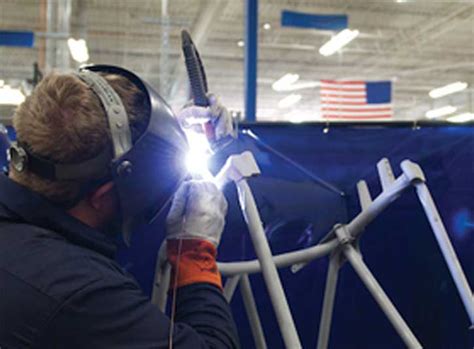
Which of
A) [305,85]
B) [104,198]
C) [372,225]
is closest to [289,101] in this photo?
[305,85]

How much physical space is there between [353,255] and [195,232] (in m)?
0.55

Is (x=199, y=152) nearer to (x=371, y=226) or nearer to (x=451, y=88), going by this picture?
(x=371, y=226)

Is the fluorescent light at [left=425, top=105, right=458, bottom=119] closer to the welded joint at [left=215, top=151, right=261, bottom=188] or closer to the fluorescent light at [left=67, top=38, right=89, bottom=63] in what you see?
the fluorescent light at [left=67, top=38, right=89, bottom=63]

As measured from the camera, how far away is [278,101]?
10281mm

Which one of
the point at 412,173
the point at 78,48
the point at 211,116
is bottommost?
the point at 412,173

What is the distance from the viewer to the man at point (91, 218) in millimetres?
574

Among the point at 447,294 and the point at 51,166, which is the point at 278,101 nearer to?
the point at 447,294

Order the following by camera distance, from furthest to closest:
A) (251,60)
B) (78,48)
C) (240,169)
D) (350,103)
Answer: (350,103) < (78,48) < (251,60) < (240,169)

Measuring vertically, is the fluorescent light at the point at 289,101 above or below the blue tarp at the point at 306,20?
above

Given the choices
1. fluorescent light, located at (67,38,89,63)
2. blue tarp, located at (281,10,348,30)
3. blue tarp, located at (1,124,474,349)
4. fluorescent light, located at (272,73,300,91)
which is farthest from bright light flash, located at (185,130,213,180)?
fluorescent light, located at (272,73,300,91)

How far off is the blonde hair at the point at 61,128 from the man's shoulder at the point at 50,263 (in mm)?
64

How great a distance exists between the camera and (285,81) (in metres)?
8.43

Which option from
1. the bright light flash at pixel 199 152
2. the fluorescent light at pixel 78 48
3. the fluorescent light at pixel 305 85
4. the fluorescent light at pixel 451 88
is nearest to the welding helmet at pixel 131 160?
the bright light flash at pixel 199 152

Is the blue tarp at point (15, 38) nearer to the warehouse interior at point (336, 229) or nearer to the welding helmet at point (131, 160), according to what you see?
the warehouse interior at point (336, 229)
